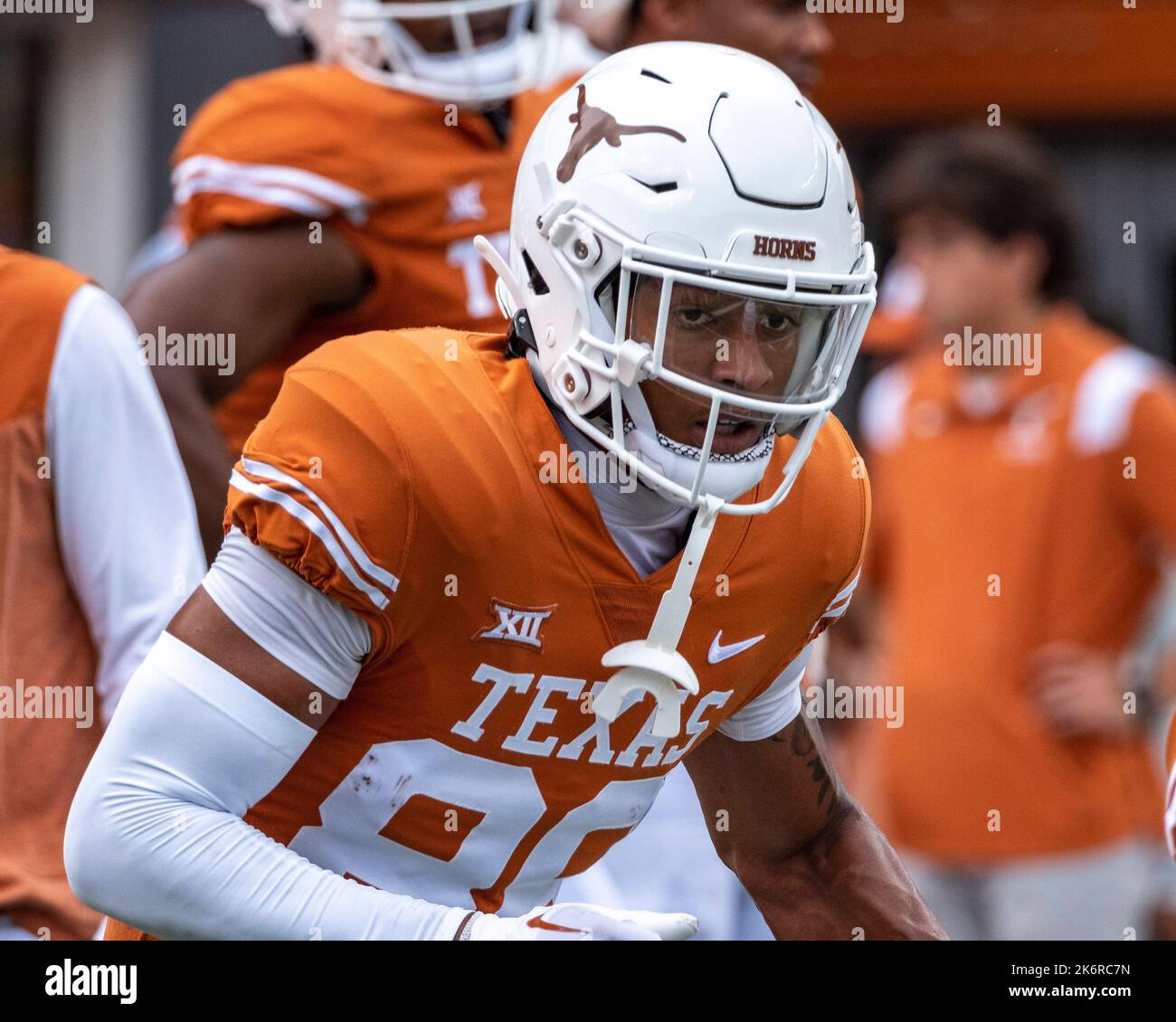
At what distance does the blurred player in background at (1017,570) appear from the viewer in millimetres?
4785

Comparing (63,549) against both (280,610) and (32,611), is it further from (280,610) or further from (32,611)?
(280,610)

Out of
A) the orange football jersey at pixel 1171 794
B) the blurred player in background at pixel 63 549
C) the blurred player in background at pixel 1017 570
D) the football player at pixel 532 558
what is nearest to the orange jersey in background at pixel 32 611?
the blurred player in background at pixel 63 549

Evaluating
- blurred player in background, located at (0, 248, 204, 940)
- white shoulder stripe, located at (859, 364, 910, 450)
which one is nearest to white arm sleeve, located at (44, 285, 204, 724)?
blurred player in background, located at (0, 248, 204, 940)

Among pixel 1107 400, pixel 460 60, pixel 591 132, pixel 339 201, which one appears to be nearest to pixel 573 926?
pixel 591 132

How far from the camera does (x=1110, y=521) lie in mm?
4812

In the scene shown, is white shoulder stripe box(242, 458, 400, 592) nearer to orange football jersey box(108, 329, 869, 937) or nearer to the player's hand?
orange football jersey box(108, 329, 869, 937)

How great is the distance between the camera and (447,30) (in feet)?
11.5

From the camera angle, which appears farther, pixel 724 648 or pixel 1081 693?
pixel 1081 693

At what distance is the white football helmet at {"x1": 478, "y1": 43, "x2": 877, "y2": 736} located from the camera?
7.25 ft

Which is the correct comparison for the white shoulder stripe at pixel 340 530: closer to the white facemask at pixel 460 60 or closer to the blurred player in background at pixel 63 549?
the blurred player in background at pixel 63 549

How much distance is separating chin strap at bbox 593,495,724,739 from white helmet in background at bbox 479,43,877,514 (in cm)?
5

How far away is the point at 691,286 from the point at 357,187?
1320mm

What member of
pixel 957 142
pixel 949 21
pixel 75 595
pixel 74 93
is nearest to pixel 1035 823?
pixel 957 142
